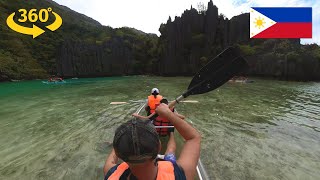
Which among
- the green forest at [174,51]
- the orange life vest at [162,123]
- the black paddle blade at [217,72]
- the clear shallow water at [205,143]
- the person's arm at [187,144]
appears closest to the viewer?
the person's arm at [187,144]

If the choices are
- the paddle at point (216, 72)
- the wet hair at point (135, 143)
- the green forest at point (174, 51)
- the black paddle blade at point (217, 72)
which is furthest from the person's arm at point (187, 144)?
the green forest at point (174, 51)

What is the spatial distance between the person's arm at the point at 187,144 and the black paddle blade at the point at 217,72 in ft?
4.39

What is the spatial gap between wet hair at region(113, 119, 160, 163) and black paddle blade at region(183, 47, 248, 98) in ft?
5.97

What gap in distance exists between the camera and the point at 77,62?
3273 inches

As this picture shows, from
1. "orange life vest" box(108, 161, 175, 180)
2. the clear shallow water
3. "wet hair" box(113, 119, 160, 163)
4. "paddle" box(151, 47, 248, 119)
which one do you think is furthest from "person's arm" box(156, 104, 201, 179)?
the clear shallow water

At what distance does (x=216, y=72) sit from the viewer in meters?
3.37

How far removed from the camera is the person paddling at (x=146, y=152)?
148cm

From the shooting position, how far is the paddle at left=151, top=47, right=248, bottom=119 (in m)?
3.16

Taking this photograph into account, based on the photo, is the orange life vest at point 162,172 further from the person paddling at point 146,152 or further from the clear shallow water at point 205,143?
the clear shallow water at point 205,143

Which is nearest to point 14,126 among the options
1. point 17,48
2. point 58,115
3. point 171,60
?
point 58,115

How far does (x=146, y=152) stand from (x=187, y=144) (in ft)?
1.90

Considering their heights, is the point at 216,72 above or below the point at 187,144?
above

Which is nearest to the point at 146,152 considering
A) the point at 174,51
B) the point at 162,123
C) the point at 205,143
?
the point at 162,123

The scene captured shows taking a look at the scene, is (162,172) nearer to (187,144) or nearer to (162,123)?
(187,144)
